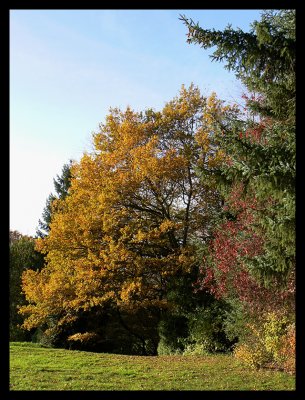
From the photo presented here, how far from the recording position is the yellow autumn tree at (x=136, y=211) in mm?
17719

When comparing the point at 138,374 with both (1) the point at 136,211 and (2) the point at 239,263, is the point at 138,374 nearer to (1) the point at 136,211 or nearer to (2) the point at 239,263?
(2) the point at 239,263

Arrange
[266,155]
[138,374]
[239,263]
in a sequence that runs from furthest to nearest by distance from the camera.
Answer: [239,263] < [138,374] < [266,155]

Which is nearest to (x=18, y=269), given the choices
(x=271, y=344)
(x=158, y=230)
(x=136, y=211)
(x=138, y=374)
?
(x=136, y=211)

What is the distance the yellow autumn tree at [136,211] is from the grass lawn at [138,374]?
383cm

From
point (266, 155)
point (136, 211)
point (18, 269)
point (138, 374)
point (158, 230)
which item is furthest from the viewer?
point (18, 269)

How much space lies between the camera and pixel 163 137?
18.9 meters

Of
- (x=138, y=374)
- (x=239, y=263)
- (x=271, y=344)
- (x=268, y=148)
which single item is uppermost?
(x=268, y=148)

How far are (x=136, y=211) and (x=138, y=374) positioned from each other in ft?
28.4

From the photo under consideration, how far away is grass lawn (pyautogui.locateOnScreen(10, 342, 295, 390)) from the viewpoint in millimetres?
9477

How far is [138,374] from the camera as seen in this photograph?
11180mm

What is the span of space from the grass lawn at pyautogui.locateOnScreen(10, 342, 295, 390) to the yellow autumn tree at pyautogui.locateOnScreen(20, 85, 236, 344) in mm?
3833

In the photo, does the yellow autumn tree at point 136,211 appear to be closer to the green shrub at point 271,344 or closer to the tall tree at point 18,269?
the green shrub at point 271,344

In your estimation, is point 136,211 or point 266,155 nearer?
point 266,155

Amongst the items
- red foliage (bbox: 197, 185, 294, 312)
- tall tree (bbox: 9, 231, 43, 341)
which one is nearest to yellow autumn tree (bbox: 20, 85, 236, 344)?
red foliage (bbox: 197, 185, 294, 312)
